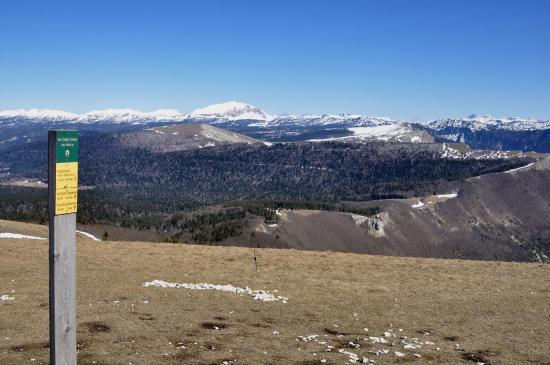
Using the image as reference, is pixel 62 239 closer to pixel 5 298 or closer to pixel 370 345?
pixel 370 345

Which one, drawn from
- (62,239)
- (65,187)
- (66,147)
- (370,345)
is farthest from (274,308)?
(66,147)

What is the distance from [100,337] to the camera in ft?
68.0

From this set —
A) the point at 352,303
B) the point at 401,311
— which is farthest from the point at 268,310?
the point at 401,311

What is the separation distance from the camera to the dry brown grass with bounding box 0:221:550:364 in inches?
792

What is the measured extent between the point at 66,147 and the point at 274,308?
2085cm

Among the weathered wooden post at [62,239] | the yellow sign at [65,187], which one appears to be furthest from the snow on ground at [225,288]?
the yellow sign at [65,187]

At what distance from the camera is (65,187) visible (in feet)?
33.1

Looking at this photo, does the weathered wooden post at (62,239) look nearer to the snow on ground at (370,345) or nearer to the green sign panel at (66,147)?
the green sign panel at (66,147)

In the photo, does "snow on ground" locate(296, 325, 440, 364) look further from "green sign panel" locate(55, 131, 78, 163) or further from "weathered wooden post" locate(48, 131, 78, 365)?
"green sign panel" locate(55, 131, 78, 163)

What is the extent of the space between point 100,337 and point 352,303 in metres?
16.1

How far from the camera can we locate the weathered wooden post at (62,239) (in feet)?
32.6

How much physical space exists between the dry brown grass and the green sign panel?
10.5m

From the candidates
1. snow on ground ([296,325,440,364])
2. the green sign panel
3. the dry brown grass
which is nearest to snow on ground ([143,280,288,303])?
the dry brown grass

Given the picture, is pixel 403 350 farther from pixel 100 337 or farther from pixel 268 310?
pixel 100 337
